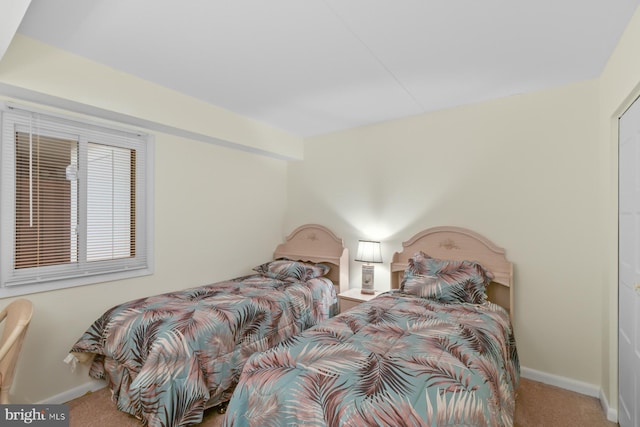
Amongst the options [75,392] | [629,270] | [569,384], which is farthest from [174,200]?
[569,384]

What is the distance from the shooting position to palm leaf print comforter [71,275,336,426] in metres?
1.97

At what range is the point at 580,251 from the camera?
101 inches

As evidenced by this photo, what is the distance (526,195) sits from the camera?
9.14 feet

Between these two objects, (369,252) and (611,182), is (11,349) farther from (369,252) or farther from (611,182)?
(611,182)

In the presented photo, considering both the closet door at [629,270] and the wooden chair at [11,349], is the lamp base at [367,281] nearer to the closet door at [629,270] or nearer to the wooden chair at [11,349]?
the closet door at [629,270]

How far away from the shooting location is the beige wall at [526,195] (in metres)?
2.54

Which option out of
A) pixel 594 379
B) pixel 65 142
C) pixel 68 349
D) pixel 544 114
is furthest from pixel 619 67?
pixel 68 349

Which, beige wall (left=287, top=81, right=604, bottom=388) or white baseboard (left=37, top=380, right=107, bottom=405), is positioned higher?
beige wall (left=287, top=81, right=604, bottom=388)

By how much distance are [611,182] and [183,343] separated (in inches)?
123

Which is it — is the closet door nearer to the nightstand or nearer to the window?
the nightstand

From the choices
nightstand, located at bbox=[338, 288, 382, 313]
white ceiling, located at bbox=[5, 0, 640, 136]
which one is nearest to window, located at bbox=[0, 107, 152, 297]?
white ceiling, located at bbox=[5, 0, 640, 136]

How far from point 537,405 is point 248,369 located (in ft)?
7.23

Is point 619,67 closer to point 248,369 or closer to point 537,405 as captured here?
point 537,405

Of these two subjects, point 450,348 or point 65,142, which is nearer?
point 450,348
